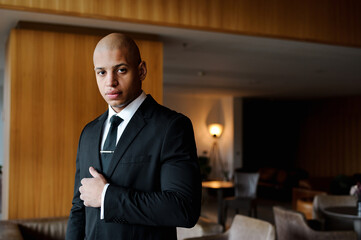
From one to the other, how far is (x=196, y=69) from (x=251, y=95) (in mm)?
4295

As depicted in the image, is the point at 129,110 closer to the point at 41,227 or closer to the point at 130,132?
the point at 130,132

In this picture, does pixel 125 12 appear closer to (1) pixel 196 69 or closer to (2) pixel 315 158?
(1) pixel 196 69

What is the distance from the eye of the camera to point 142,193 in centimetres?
117

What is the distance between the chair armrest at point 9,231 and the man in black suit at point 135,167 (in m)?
2.17

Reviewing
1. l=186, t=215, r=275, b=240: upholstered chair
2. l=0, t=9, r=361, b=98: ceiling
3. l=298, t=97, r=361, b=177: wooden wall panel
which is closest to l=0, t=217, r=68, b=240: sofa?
l=186, t=215, r=275, b=240: upholstered chair

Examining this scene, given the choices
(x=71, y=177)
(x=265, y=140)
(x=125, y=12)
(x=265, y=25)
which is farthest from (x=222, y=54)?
(x=265, y=140)

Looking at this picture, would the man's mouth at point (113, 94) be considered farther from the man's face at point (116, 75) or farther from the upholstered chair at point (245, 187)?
the upholstered chair at point (245, 187)

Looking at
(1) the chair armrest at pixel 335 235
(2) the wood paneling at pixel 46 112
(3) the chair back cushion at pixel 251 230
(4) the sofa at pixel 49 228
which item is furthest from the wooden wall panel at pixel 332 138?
(2) the wood paneling at pixel 46 112

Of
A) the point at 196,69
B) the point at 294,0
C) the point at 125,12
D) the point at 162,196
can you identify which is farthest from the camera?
the point at 196,69

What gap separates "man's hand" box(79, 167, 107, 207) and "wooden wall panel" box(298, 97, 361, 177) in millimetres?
11078

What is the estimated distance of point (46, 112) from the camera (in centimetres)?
395

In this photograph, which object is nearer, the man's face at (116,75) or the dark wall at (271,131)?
the man's face at (116,75)

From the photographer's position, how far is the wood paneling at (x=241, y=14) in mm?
3703

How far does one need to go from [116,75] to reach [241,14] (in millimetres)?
3297
